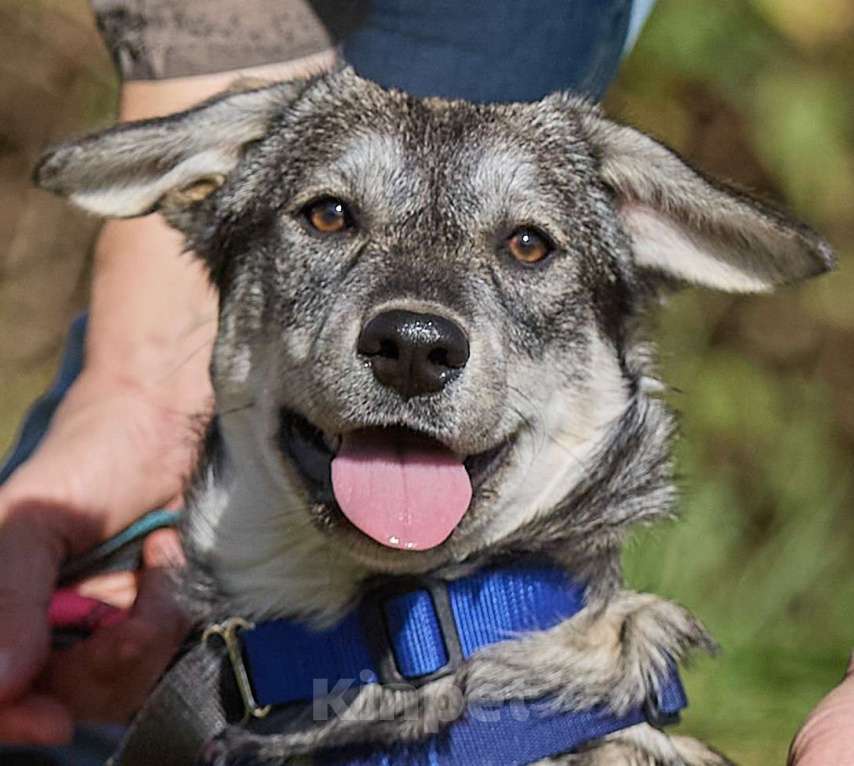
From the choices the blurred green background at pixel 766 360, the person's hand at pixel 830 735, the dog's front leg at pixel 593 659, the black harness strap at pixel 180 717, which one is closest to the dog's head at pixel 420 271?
the dog's front leg at pixel 593 659

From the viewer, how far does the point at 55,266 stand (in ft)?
25.6

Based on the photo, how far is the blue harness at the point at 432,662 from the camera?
2.84 m

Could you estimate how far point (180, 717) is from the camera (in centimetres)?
290

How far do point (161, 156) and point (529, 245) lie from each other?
734 millimetres

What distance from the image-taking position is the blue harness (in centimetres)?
284

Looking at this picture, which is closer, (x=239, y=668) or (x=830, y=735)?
(x=830, y=735)

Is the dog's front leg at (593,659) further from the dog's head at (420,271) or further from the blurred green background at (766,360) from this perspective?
the blurred green background at (766,360)

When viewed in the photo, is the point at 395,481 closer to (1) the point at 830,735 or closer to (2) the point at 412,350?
(2) the point at 412,350

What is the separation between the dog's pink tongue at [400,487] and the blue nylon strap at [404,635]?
14 centimetres

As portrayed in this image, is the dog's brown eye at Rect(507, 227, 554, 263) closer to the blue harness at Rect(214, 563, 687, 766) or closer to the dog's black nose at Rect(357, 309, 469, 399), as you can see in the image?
the dog's black nose at Rect(357, 309, 469, 399)

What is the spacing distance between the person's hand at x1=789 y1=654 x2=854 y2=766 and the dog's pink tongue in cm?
66

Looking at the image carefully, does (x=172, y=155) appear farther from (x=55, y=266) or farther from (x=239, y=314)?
(x=55, y=266)

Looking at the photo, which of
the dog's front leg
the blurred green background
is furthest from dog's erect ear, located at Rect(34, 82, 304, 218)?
the blurred green background

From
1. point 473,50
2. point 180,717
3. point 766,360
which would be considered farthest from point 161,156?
point 766,360
